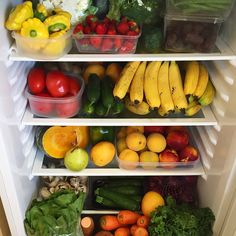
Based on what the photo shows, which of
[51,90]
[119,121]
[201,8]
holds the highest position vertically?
[201,8]

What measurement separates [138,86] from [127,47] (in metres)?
0.18

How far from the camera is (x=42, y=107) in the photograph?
122 cm

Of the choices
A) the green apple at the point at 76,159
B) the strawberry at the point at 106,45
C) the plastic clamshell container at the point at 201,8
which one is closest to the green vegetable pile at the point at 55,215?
the green apple at the point at 76,159

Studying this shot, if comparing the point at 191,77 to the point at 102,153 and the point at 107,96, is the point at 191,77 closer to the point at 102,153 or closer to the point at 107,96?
the point at 107,96

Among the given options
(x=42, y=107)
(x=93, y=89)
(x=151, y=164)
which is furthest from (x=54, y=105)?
(x=151, y=164)

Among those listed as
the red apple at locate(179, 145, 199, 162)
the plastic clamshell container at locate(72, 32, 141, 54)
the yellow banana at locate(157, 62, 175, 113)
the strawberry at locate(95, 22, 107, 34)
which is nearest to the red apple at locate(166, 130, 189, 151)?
the red apple at locate(179, 145, 199, 162)

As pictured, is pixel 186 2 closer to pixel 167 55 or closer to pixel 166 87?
pixel 167 55

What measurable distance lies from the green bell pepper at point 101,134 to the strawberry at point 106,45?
1.33ft

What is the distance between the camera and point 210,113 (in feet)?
4.18

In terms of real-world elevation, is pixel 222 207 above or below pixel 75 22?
below

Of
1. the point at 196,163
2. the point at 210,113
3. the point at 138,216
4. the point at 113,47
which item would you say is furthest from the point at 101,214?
the point at 113,47

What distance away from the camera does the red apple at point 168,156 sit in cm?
136

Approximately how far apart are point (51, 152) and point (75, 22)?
0.57 metres

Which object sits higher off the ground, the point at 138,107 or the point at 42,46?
the point at 42,46
